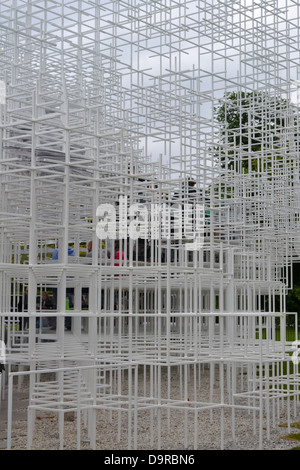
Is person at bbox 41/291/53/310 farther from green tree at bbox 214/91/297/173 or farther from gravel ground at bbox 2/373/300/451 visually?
gravel ground at bbox 2/373/300/451

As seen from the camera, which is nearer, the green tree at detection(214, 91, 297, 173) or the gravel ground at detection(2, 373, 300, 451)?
the gravel ground at detection(2, 373, 300, 451)

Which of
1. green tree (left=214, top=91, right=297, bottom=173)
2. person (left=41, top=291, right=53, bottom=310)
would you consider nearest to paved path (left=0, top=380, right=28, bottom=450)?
green tree (left=214, top=91, right=297, bottom=173)

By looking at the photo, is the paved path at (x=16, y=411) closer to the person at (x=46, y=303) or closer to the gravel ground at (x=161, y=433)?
the gravel ground at (x=161, y=433)

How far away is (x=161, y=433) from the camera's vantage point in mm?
10867

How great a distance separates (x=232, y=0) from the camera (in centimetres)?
1811

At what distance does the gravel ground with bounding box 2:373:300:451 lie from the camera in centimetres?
988

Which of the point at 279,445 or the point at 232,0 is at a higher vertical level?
the point at 232,0

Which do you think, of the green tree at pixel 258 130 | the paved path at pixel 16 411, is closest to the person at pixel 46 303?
the green tree at pixel 258 130

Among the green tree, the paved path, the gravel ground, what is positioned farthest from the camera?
the green tree

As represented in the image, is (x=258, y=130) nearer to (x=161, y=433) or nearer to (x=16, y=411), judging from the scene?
(x=16, y=411)

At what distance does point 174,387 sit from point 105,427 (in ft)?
17.0

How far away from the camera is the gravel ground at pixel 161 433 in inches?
389
